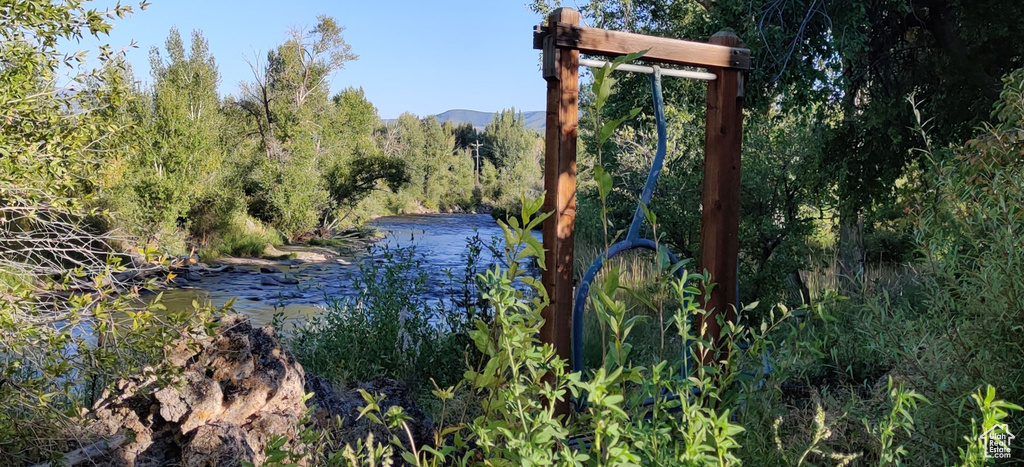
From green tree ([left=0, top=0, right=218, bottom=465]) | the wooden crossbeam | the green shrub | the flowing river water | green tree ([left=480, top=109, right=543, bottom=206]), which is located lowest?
the flowing river water

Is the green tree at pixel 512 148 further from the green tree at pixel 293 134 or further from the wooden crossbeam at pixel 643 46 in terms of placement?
the wooden crossbeam at pixel 643 46

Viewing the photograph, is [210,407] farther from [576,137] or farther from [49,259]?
[576,137]

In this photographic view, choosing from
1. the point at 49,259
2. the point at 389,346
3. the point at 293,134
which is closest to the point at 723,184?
the point at 389,346

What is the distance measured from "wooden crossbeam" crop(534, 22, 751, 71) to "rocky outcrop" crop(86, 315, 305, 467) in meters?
1.53

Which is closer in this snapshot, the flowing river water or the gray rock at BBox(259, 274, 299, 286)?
the flowing river water

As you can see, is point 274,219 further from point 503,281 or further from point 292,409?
point 503,281

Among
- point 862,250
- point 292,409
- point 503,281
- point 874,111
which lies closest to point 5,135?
point 292,409

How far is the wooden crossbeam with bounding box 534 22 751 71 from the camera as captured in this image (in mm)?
2293

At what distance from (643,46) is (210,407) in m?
1.96

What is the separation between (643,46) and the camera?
2463 mm

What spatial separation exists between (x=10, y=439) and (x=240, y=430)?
1.16 m

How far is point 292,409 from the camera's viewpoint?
2.62 m

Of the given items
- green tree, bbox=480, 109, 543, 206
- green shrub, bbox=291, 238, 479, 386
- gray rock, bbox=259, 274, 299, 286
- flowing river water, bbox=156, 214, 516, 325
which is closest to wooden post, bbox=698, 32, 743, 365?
green shrub, bbox=291, 238, 479, 386

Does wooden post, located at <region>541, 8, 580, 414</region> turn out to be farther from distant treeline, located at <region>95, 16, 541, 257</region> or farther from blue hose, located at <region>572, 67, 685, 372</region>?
distant treeline, located at <region>95, 16, 541, 257</region>
